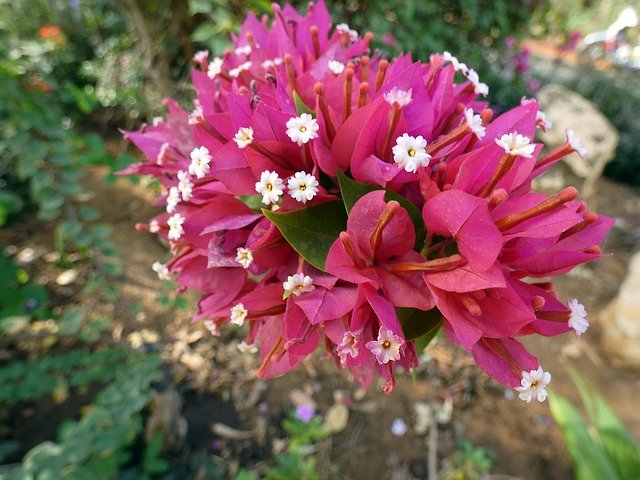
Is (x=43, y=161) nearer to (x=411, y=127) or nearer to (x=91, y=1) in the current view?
(x=411, y=127)

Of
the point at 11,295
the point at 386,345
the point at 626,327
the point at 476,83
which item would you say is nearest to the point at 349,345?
the point at 386,345

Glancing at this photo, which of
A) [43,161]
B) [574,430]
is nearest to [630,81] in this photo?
[574,430]

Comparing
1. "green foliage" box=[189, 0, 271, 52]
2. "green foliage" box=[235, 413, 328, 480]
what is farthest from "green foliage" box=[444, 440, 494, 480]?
"green foliage" box=[189, 0, 271, 52]

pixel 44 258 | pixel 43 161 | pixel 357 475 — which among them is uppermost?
pixel 43 161

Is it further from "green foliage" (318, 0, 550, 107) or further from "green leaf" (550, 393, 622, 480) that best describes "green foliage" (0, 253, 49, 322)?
"green leaf" (550, 393, 622, 480)

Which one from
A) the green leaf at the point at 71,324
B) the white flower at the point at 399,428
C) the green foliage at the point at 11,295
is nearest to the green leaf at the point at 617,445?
the white flower at the point at 399,428
